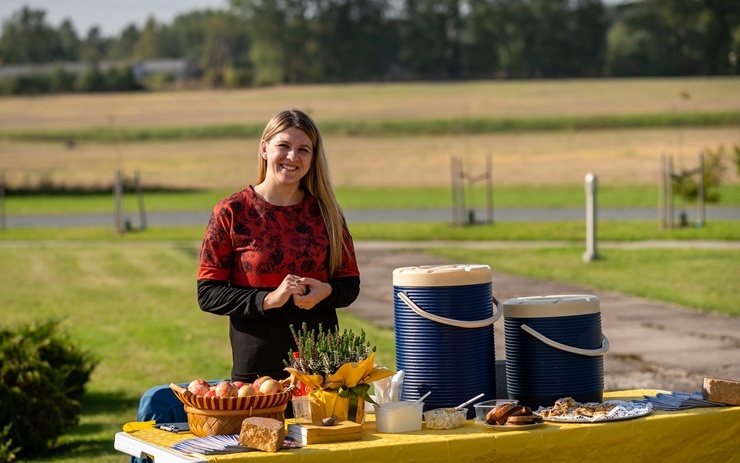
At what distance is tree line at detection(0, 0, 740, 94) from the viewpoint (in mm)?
38750

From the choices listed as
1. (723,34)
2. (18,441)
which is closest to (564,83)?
(723,34)

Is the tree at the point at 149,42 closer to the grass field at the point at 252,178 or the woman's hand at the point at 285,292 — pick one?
the grass field at the point at 252,178

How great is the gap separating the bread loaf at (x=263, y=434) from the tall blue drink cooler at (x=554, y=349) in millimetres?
1112

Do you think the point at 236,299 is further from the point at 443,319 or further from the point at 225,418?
the point at 443,319

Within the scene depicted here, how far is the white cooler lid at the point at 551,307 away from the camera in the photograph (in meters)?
4.66

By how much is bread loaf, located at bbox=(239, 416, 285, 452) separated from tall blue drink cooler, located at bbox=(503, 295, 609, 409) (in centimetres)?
111

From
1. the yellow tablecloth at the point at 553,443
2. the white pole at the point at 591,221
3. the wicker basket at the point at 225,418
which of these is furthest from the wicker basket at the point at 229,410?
the white pole at the point at 591,221

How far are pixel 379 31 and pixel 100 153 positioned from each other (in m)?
24.9

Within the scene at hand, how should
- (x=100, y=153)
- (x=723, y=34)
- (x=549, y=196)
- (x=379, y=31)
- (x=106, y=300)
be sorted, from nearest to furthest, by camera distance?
(x=106, y=300)
(x=723, y=34)
(x=549, y=196)
(x=100, y=153)
(x=379, y=31)

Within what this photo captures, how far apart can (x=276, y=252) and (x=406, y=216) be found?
2907 cm

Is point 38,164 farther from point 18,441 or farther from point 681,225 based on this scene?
point 18,441

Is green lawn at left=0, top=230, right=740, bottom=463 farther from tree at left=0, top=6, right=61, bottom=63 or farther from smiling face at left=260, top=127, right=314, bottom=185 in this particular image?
tree at left=0, top=6, right=61, bottom=63

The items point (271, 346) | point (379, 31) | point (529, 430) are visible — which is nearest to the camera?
point (529, 430)

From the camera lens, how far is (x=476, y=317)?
455 centimetres
